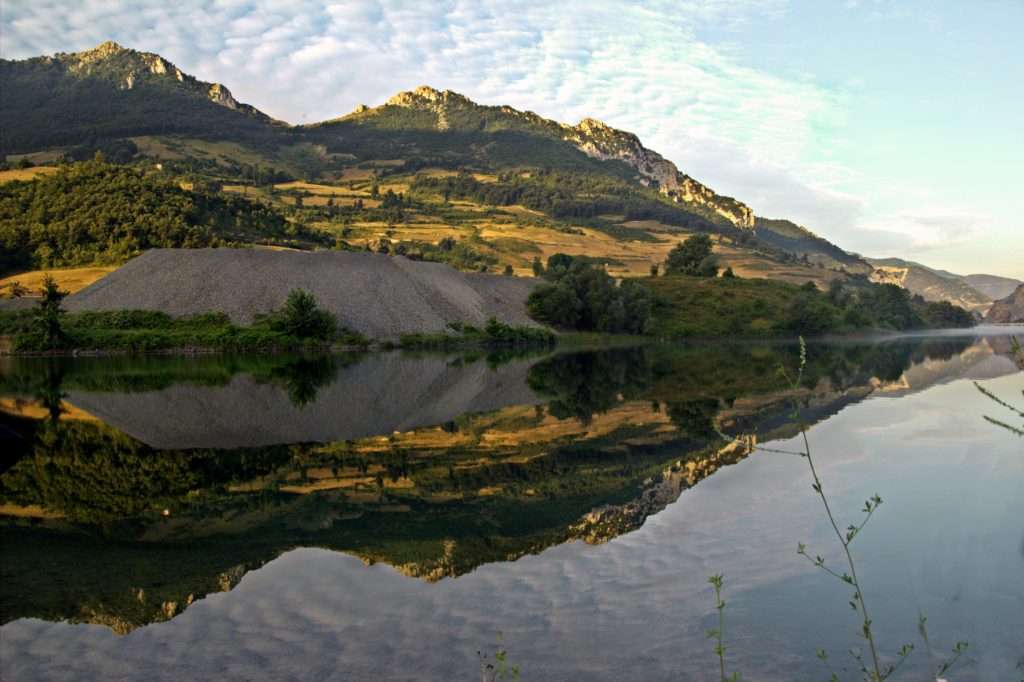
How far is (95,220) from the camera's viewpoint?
98.9 meters

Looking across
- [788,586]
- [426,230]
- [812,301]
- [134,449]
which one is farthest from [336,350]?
[426,230]

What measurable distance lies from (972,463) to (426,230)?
150 meters

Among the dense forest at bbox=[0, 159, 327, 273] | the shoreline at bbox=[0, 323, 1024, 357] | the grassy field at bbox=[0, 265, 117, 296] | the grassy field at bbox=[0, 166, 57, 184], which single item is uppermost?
the grassy field at bbox=[0, 166, 57, 184]

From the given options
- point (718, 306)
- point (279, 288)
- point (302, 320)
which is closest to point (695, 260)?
point (718, 306)

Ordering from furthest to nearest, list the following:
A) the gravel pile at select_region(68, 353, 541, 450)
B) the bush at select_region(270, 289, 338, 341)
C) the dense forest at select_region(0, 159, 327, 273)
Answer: the dense forest at select_region(0, 159, 327, 273) → the bush at select_region(270, 289, 338, 341) → the gravel pile at select_region(68, 353, 541, 450)

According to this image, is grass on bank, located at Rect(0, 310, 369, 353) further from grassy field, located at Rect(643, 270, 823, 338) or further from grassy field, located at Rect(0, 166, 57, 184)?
grassy field, located at Rect(0, 166, 57, 184)

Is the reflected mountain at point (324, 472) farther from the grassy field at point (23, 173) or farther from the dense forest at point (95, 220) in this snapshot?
the grassy field at point (23, 173)

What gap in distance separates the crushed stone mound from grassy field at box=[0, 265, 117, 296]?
5.08 m

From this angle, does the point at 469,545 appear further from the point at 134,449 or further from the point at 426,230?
the point at 426,230

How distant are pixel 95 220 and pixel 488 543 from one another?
105m

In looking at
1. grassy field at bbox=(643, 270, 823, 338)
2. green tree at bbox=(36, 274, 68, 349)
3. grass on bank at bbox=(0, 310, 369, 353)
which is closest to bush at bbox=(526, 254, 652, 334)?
grassy field at bbox=(643, 270, 823, 338)

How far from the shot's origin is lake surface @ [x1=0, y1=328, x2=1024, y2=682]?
7.63m

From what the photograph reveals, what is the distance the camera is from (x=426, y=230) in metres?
163

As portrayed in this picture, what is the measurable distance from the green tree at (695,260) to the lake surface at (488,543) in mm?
115538
